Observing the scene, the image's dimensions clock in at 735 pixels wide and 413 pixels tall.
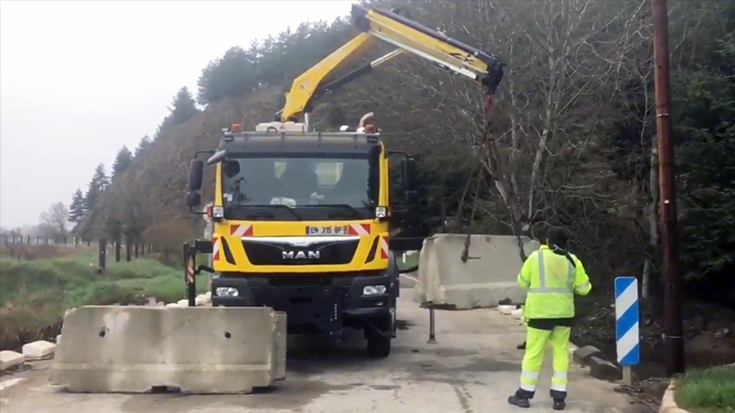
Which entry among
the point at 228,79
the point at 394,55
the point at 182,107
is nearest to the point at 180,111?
the point at 182,107

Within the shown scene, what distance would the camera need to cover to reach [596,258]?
19.9 metres

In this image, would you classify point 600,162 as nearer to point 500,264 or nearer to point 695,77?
point 695,77

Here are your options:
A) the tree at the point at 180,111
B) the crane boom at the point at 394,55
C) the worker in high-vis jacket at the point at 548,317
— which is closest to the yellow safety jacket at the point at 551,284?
the worker in high-vis jacket at the point at 548,317

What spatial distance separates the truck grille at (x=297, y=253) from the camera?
10672 millimetres

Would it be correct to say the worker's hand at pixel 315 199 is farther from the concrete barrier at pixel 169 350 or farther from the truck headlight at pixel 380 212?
the concrete barrier at pixel 169 350

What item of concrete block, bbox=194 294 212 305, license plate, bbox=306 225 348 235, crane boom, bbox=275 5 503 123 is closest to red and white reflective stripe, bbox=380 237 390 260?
license plate, bbox=306 225 348 235

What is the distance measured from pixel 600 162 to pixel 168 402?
14395 mm

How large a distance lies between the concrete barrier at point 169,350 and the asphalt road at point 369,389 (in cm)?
18

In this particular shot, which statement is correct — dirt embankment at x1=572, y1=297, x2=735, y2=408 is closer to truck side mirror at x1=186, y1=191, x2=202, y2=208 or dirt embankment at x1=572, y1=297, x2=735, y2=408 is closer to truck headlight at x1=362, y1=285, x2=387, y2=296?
truck headlight at x1=362, y1=285, x2=387, y2=296

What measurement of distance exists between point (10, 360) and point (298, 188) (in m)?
4.27

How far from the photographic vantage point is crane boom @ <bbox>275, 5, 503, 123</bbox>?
1243 cm

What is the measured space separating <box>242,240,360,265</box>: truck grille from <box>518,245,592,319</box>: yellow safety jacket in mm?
2622

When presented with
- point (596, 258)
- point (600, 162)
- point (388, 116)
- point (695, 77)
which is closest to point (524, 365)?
point (695, 77)

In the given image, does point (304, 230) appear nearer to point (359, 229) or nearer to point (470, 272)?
point (359, 229)
